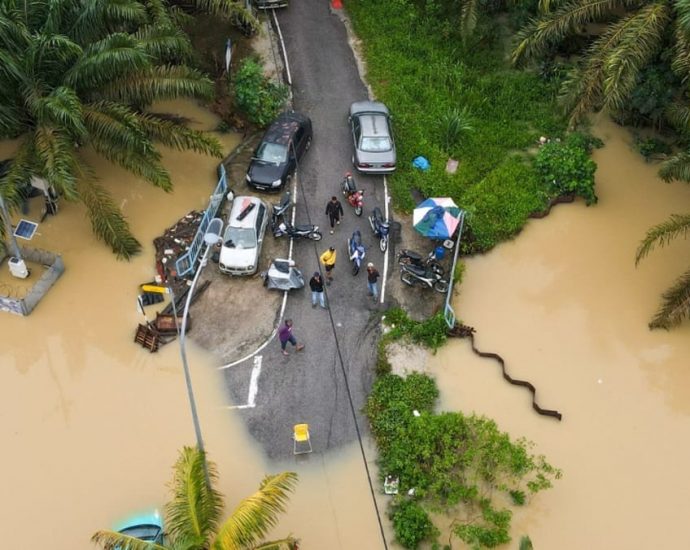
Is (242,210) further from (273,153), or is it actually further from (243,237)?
(273,153)

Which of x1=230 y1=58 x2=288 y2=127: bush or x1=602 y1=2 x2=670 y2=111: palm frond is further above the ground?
x1=602 y1=2 x2=670 y2=111: palm frond

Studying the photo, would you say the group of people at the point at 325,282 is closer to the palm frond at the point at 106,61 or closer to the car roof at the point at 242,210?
the car roof at the point at 242,210

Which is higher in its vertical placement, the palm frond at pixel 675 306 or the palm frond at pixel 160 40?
the palm frond at pixel 160 40

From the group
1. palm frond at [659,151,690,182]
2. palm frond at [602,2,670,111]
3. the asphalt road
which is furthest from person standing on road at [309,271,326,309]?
palm frond at [659,151,690,182]

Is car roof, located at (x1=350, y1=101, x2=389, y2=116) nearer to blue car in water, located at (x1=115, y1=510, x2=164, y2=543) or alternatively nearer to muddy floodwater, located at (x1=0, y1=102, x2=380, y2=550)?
muddy floodwater, located at (x1=0, y1=102, x2=380, y2=550)

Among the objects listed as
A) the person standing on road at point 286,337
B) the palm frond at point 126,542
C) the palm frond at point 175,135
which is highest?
the palm frond at point 175,135

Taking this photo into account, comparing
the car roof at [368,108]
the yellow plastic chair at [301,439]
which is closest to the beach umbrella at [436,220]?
the car roof at [368,108]

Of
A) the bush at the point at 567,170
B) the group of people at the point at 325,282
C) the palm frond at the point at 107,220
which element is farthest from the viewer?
the bush at the point at 567,170

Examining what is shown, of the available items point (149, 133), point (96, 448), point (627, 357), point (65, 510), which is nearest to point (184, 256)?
point (149, 133)
